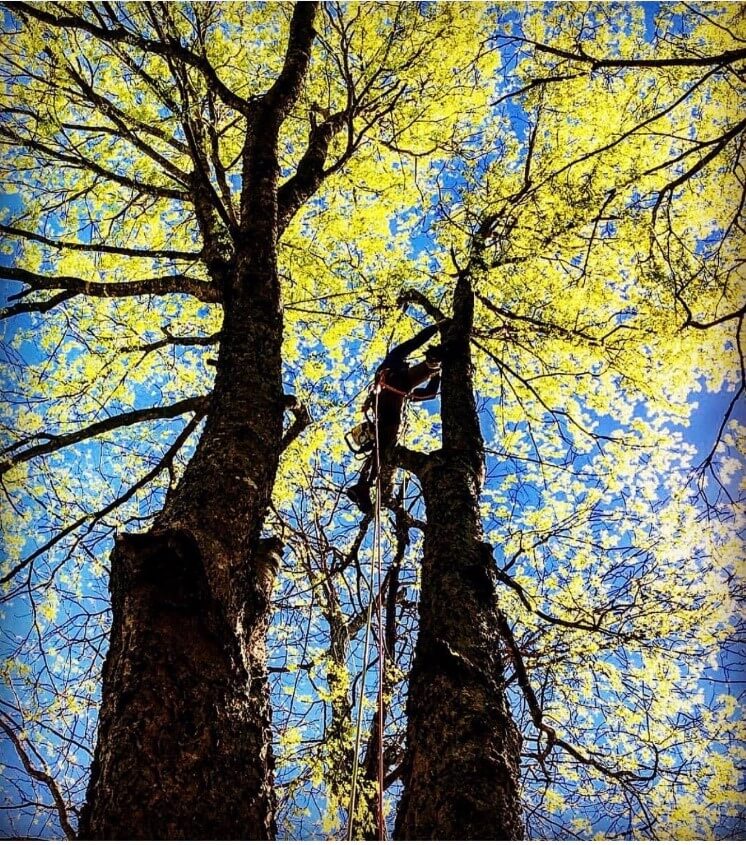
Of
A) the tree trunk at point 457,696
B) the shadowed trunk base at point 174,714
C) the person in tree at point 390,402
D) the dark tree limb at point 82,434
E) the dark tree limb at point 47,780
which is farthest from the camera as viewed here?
the person in tree at point 390,402

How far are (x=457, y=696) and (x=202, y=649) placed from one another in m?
0.89

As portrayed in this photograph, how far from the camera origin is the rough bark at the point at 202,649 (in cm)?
143

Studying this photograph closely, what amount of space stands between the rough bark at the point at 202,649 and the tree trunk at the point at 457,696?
20.3 inches

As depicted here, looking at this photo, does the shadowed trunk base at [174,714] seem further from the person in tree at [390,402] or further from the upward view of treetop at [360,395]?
the person in tree at [390,402]

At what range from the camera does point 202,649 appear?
5.56 feet

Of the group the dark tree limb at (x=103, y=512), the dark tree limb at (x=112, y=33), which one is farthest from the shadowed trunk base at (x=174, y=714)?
the dark tree limb at (x=112, y=33)

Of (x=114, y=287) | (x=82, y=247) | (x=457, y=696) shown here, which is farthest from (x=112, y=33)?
(x=457, y=696)

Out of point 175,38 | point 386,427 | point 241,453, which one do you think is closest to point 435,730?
point 241,453

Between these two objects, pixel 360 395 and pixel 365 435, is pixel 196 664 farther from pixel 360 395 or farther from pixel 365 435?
pixel 360 395

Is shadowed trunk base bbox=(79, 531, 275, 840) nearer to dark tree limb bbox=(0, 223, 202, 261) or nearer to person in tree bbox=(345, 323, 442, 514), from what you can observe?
person in tree bbox=(345, 323, 442, 514)

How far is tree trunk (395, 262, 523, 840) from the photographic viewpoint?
66.8 inches

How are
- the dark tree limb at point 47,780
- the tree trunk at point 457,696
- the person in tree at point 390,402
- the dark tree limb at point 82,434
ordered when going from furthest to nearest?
1. the person in tree at point 390,402
2. the dark tree limb at point 47,780
3. the dark tree limb at point 82,434
4. the tree trunk at point 457,696

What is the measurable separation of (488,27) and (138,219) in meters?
3.47

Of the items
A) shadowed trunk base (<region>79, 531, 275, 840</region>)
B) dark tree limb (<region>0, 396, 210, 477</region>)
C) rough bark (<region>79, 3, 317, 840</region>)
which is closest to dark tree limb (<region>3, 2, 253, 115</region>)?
dark tree limb (<region>0, 396, 210, 477</region>)
